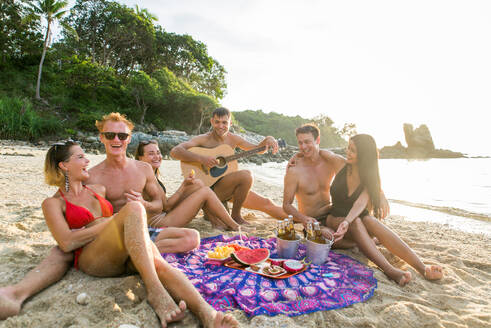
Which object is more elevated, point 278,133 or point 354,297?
point 278,133

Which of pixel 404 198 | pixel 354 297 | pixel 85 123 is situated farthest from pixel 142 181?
pixel 85 123

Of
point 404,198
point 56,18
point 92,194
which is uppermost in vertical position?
point 56,18

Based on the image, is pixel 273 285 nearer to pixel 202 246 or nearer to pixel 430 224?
pixel 202 246

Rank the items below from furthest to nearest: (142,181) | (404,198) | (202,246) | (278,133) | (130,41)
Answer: (278,133) → (130,41) → (404,198) → (202,246) → (142,181)

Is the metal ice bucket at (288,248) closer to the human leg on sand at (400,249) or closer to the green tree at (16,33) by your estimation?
the human leg on sand at (400,249)

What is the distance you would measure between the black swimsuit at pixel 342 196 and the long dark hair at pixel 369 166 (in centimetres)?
13

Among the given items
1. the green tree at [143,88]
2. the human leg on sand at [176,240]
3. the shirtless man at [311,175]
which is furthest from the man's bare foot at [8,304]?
the green tree at [143,88]

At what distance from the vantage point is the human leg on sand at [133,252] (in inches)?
74.3

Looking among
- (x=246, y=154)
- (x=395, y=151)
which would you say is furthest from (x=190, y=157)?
(x=395, y=151)

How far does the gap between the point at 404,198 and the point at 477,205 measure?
1.89 m

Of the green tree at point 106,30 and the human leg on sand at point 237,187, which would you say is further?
the green tree at point 106,30

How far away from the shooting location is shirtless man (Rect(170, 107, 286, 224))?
4.62 meters

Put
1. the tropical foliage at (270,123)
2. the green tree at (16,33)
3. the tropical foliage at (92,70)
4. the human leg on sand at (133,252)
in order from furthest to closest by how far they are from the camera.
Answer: the tropical foliage at (270,123), the green tree at (16,33), the tropical foliage at (92,70), the human leg on sand at (133,252)

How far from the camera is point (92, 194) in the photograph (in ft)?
8.34
